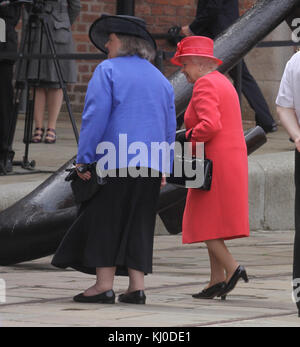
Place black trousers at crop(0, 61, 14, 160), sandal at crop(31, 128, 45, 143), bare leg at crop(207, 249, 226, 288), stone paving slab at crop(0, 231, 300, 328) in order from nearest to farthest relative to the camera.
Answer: stone paving slab at crop(0, 231, 300, 328) → bare leg at crop(207, 249, 226, 288) → black trousers at crop(0, 61, 14, 160) → sandal at crop(31, 128, 45, 143)

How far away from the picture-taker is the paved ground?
5211mm

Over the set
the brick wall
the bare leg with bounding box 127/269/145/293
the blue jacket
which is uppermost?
the brick wall

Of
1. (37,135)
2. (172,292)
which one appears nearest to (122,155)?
(172,292)

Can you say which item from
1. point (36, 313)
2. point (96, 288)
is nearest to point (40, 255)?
point (96, 288)

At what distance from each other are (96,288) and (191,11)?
8.32 metres

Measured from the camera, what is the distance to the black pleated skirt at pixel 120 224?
5.89 metres

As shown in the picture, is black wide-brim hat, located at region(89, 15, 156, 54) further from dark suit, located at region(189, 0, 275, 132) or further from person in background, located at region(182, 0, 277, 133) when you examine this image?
dark suit, located at region(189, 0, 275, 132)

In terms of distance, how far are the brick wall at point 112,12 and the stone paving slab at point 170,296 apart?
5168mm

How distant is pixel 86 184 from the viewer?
5879mm

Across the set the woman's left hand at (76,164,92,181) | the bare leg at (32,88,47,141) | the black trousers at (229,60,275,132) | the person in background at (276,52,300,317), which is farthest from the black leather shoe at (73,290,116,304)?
the bare leg at (32,88,47,141)

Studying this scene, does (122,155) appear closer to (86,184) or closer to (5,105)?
(86,184)

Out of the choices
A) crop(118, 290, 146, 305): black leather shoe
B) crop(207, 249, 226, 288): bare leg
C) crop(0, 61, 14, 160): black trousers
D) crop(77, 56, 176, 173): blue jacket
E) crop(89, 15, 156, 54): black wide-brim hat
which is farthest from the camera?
crop(0, 61, 14, 160): black trousers

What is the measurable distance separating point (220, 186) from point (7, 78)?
351 centimetres
